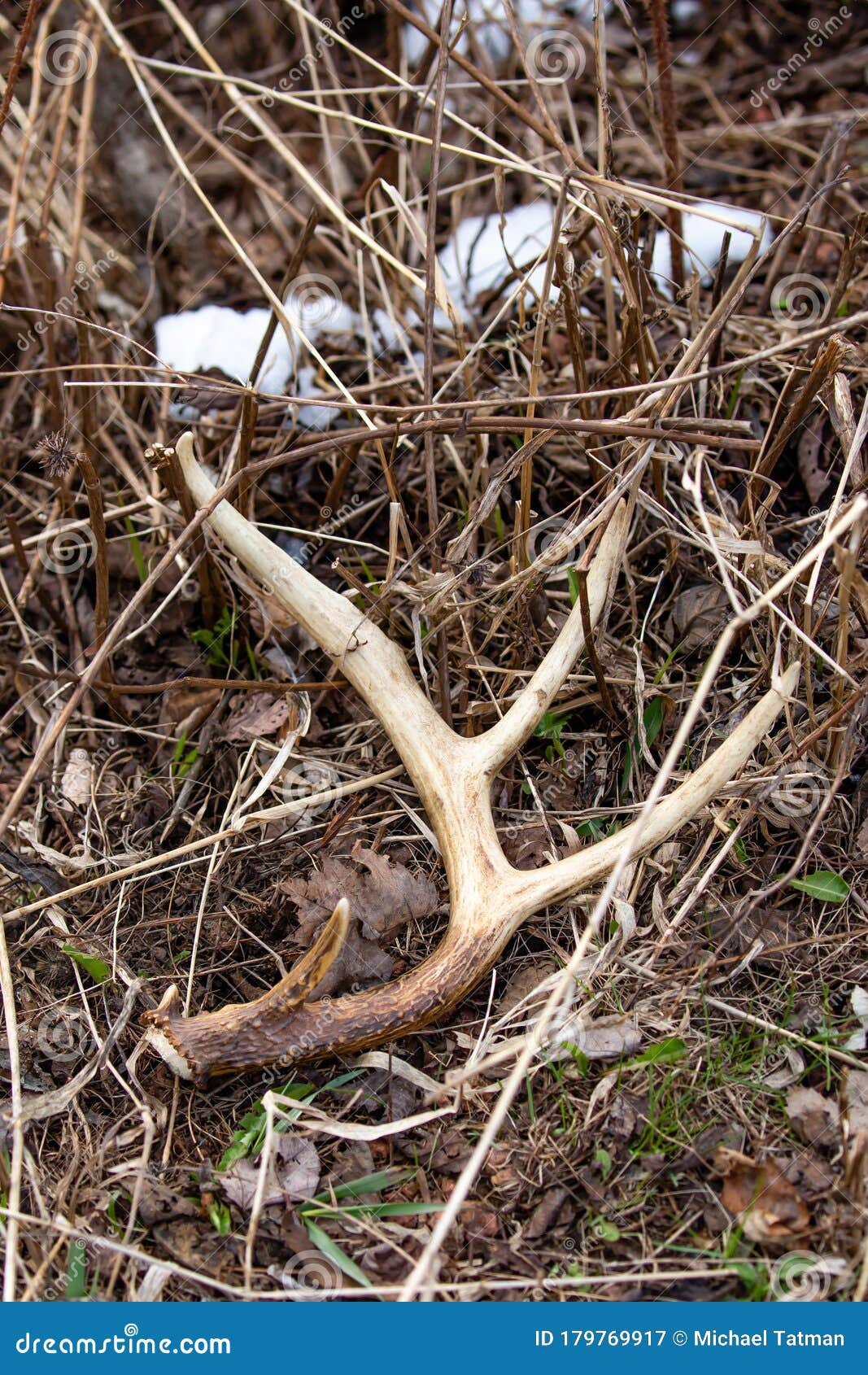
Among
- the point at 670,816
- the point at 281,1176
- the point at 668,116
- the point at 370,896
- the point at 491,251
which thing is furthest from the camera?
the point at 491,251

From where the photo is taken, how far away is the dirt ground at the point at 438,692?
1.65 metres

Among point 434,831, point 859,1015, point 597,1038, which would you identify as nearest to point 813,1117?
point 859,1015

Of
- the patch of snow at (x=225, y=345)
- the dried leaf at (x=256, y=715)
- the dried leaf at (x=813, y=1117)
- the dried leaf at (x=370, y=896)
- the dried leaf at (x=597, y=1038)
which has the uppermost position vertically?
the patch of snow at (x=225, y=345)

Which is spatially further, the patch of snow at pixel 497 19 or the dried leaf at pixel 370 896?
the patch of snow at pixel 497 19

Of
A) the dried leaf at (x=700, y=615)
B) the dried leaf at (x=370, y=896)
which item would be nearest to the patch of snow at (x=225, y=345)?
the dried leaf at (x=700, y=615)

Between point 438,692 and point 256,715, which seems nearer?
point 438,692

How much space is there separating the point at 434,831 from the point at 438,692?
328 millimetres

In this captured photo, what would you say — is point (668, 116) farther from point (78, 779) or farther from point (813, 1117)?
point (813, 1117)

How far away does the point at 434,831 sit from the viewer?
199 centimetres

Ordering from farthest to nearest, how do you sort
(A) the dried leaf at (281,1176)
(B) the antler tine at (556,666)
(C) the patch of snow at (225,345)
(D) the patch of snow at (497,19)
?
1. (D) the patch of snow at (497,19)
2. (C) the patch of snow at (225,345)
3. (B) the antler tine at (556,666)
4. (A) the dried leaf at (281,1176)

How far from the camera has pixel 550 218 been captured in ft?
9.09

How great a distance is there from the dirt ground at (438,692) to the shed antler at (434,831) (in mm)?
82

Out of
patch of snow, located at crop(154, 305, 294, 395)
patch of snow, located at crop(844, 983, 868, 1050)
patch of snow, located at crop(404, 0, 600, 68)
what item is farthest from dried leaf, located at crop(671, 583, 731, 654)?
patch of snow, located at crop(404, 0, 600, 68)

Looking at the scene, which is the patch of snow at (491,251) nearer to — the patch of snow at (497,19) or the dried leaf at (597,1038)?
the patch of snow at (497,19)
